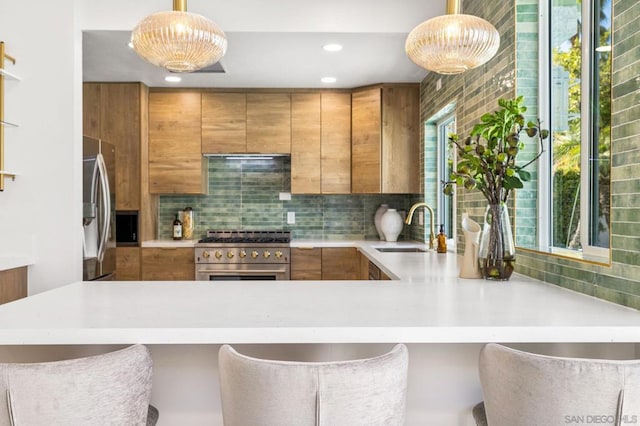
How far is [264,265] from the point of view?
13.2 feet

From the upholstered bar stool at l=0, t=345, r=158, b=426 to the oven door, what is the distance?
2.97 meters

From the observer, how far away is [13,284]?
2.59m

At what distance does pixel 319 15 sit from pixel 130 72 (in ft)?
5.90

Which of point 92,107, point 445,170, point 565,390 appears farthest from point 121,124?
point 565,390

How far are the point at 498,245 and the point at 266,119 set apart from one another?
292cm

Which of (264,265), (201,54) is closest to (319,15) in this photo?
(201,54)

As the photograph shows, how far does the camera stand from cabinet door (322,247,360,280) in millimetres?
4043

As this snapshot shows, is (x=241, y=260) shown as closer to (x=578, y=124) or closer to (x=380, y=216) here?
(x=380, y=216)

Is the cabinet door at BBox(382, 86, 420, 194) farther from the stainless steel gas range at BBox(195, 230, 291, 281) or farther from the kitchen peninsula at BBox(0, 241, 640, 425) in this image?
the kitchen peninsula at BBox(0, 241, 640, 425)

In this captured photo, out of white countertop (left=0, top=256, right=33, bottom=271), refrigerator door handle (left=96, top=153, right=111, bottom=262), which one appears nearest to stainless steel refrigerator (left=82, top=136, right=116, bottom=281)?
refrigerator door handle (left=96, top=153, right=111, bottom=262)

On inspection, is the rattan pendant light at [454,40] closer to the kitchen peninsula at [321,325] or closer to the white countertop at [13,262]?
the kitchen peninsula at [321,325]

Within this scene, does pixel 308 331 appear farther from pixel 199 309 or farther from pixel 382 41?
pixel 382 41

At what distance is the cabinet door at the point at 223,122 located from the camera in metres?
4.25

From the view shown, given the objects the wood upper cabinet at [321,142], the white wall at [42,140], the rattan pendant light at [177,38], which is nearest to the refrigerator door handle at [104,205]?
the white wall at [42,140]
